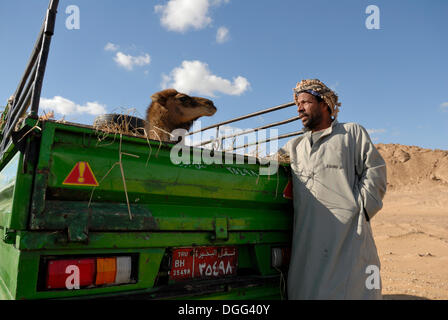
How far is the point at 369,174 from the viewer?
2.60 m

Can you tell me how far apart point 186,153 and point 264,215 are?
0.83 m

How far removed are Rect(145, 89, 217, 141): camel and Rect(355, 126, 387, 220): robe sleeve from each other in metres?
3.41

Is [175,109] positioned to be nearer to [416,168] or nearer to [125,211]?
[125,211]

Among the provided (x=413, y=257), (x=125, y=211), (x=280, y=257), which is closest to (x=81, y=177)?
(x=125, y=211)

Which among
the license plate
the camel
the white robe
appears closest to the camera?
the license plate

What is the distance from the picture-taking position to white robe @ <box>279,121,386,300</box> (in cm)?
243

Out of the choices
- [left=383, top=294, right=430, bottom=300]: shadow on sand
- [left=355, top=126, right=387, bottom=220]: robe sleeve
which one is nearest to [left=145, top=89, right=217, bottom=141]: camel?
[left=355, top=126, right=387, bottom=220]: robe sleeve

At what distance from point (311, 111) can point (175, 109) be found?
10.9 ft

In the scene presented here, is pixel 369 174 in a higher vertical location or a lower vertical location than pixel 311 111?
lower

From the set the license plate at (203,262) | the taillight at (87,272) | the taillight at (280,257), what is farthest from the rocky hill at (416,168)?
the taillight at (87,272)

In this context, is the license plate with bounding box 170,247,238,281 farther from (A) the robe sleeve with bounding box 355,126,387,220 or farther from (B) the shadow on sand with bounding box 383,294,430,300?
(B) the shadow on sand with bounding box 383,294,430,300

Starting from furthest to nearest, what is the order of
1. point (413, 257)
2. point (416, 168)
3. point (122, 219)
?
point (416, 168) → point (413, 257) → point (122, 219)

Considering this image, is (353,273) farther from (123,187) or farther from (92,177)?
(92,177)
